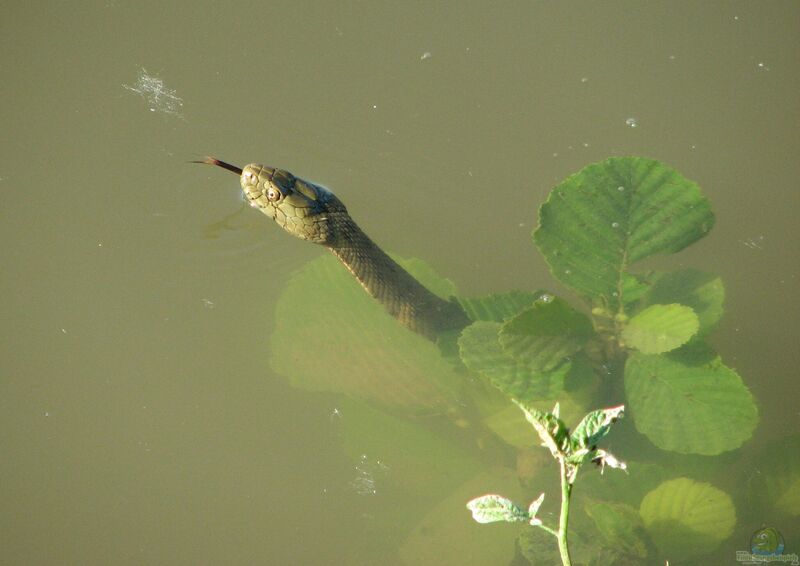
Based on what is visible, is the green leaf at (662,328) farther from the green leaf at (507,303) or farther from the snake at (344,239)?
the snake at (344,239)

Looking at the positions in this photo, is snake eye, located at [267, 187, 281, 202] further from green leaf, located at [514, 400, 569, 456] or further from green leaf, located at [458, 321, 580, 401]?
green leaf, located at [514, 400, 569, 456]

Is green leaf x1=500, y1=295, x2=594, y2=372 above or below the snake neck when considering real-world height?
below

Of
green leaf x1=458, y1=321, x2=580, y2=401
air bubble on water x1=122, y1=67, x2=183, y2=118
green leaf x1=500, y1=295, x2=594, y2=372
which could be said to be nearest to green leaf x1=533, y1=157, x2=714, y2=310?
green leaf x1=500, y1=295, x2=594, y2=372

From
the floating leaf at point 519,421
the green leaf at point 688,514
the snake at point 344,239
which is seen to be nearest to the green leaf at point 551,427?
the green leaf at point 688,514

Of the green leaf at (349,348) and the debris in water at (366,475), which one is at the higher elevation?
the green leaf at (349,348)

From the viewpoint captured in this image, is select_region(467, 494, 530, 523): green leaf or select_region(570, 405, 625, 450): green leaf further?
select_region(467, 494, 530, 523): green leaf

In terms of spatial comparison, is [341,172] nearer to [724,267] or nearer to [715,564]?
[724,267]

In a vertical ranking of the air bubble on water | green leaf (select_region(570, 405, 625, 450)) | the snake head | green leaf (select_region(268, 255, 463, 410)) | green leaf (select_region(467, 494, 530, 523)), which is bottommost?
green leaf (select_region(467, 494, 530, 523))
